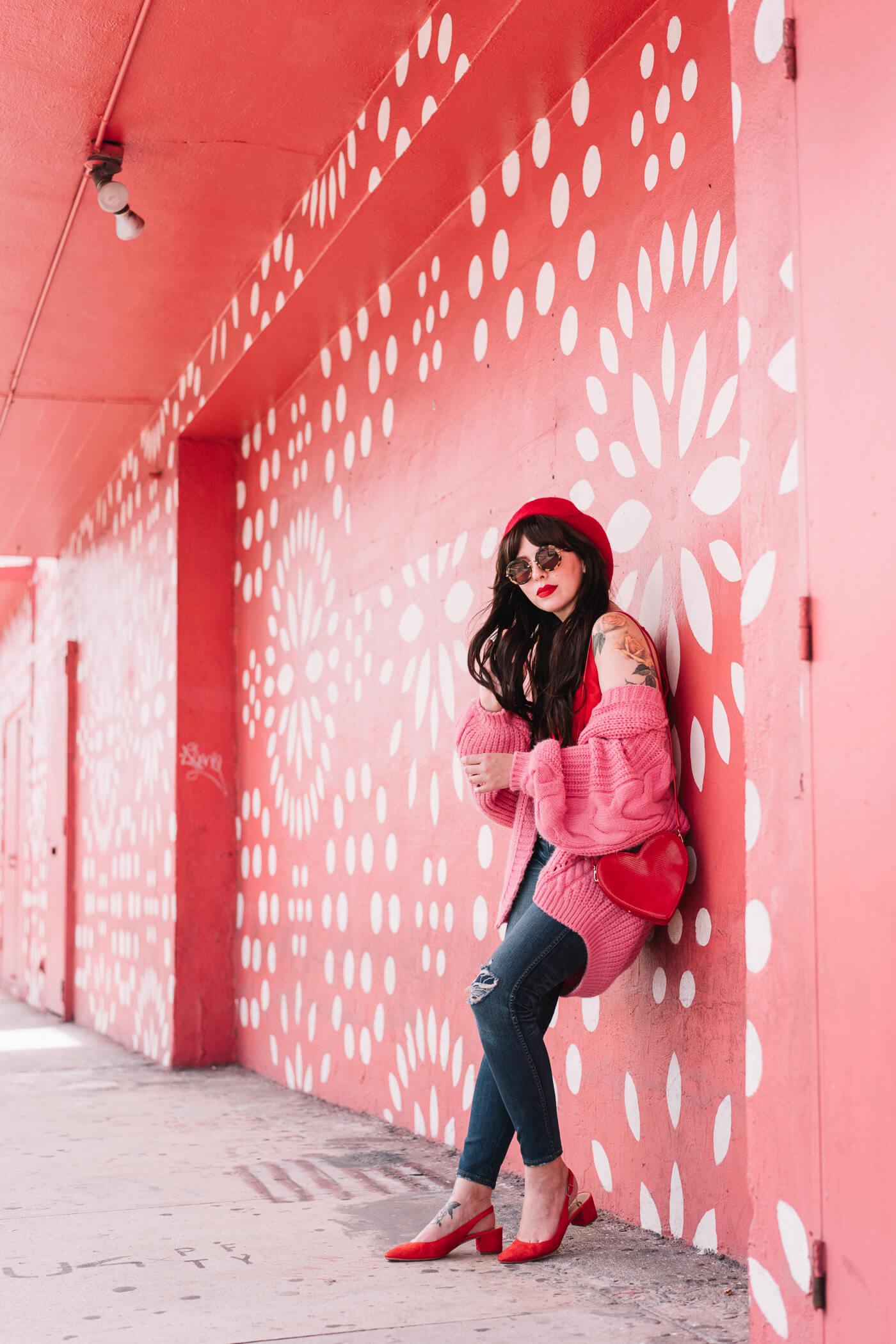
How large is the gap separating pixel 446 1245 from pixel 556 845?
2.71 feet

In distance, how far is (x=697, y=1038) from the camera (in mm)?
2594

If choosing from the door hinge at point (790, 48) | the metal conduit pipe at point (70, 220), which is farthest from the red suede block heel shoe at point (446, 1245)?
the metal conduit pipe at point (70, 220)

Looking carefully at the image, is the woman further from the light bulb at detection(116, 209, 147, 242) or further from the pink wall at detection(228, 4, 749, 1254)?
the light bulb at detection(116, 209, 147, 242)

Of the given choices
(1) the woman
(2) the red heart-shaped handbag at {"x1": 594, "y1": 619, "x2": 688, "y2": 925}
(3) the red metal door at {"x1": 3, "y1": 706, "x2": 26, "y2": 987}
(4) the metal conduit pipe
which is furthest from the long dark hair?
(3) the red metal door at {"x1": 3, "y1": 706, "x2": 26, "y2": 987}

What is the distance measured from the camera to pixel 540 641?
2.87m

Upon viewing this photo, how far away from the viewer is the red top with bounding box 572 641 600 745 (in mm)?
2654

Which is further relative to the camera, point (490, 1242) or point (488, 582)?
point (488, 582)

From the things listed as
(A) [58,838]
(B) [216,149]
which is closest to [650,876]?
(B) [216,149]

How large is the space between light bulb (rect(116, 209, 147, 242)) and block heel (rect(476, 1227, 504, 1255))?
130 inches

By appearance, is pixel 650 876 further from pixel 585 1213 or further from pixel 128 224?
pixel 128 224

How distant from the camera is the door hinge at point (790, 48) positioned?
1960mm

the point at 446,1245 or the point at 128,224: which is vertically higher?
the point at 128,224

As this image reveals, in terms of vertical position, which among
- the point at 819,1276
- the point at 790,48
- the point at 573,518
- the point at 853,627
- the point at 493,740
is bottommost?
the point at 819,1276

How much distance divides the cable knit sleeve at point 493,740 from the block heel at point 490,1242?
0.81m
